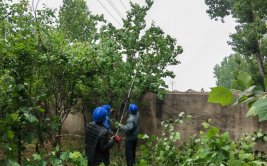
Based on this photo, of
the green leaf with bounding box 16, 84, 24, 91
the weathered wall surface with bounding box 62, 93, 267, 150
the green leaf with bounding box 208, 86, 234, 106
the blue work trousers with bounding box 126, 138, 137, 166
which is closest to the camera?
the green leaf with bounding box 208, 86, 234, 106

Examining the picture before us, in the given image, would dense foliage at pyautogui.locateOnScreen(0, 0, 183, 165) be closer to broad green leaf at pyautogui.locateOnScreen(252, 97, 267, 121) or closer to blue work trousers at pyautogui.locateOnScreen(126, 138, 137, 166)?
blue work trousers at pyautogui.locateOnScreen(126, 138, 137, 166)

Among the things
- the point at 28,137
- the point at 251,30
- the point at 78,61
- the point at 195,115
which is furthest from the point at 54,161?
the point at 251,30

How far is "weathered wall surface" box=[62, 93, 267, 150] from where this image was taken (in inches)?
198

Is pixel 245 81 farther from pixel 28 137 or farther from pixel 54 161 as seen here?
pixel 28 137

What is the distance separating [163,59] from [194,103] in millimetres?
1737

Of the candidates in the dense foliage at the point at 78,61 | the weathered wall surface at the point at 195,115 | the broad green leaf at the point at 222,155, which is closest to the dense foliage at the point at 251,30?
the weathered wall surface at the point at 195,115

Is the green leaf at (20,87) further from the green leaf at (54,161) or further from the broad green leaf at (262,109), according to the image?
the broad green leaf at (262,109)

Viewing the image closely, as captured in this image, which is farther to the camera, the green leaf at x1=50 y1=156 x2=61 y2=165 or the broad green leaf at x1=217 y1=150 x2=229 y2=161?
the green leaf at x1=50 y1=156 x2=61 y2=165

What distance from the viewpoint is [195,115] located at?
5422 mm

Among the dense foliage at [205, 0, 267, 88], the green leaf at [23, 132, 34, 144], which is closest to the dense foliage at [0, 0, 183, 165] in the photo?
the green leaf at [23, 132, 34, 144]

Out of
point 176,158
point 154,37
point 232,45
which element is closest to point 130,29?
point 154,37

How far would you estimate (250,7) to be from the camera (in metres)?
9.38

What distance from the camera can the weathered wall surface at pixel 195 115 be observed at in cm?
502

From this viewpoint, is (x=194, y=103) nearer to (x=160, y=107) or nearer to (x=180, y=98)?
(x=180, y=98)
